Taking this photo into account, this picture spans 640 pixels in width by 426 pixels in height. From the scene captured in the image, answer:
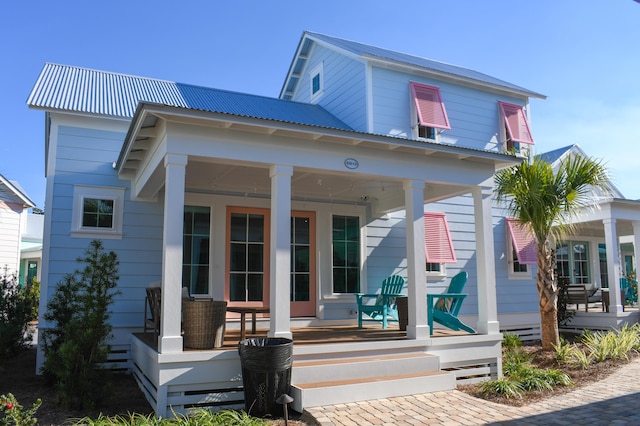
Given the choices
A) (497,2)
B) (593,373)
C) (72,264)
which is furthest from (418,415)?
(497,2)

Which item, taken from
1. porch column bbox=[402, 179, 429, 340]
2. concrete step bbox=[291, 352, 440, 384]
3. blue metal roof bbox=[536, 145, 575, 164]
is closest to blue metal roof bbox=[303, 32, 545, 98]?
blue metal roof bbox=[536, 145, 575, 164]

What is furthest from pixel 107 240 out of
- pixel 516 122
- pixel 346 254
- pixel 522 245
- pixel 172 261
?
pixel 516 122

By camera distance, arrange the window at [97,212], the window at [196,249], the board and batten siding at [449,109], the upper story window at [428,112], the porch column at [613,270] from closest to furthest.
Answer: the window at [97,212]
the window at [196,249]
the board and batten siding at [449,109]
the upper story window at [428,112]
the porch column at [613,270]

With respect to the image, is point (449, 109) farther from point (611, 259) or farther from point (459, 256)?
point (611, 259)

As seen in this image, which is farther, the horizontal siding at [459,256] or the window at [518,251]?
the window at [518,251]

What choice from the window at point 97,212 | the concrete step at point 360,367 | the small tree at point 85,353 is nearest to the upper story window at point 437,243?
the concrete step at point 360,367

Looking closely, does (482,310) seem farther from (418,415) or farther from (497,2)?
(497,2)

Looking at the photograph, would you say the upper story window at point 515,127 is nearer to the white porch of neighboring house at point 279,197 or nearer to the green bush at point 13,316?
the white porch of neighboring house at point 279,197

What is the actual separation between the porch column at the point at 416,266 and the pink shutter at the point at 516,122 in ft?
18.7

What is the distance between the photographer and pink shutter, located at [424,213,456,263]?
10.4 metres

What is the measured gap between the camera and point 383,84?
10.7m

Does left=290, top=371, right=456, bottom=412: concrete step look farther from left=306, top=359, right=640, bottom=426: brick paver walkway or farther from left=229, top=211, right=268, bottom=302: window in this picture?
left=229, top=211, right=268, bottom=302: window

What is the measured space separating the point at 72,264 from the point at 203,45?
225 inches

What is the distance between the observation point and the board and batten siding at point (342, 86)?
10703 mm
